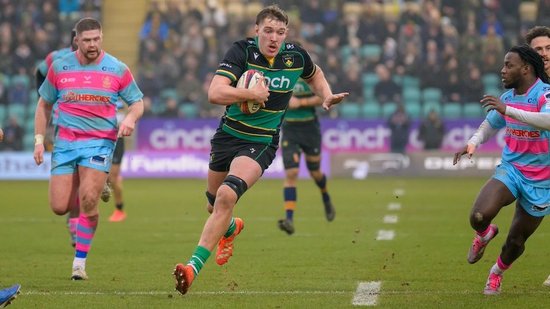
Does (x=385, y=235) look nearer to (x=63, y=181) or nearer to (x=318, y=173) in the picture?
(x=318, y=173)

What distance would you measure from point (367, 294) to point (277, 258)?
2.77 meters

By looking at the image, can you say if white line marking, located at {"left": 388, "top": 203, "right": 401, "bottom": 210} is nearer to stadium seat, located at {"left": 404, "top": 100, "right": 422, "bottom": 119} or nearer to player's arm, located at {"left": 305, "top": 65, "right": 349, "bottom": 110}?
player's arm, located at {"left": 305, "top": 65, "right": 349, "bottom": 110}

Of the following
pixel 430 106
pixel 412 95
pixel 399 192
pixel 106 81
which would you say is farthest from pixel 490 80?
pixel 106 81

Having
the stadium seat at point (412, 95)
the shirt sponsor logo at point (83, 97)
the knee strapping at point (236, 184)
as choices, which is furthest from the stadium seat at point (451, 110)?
the knee strapping at point (236, 184)

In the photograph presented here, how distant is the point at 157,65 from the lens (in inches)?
1196

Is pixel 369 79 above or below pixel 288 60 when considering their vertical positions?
below

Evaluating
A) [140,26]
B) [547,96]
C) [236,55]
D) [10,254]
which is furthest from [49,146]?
[140,26]

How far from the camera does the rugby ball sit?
8828mm

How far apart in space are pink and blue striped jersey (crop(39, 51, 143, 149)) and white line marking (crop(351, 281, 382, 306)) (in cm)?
282

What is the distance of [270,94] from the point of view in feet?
30.2

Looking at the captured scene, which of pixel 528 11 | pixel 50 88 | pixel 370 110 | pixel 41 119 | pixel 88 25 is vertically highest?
pixel 88 25

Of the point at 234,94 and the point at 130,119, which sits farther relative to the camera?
the point at 130,119

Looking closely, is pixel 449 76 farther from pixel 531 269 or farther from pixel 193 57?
pixel 531 269

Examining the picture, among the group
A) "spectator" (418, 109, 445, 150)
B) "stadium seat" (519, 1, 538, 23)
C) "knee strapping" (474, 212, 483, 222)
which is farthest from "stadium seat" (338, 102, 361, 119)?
"knee strapping" (474, 212, 483, 222)
